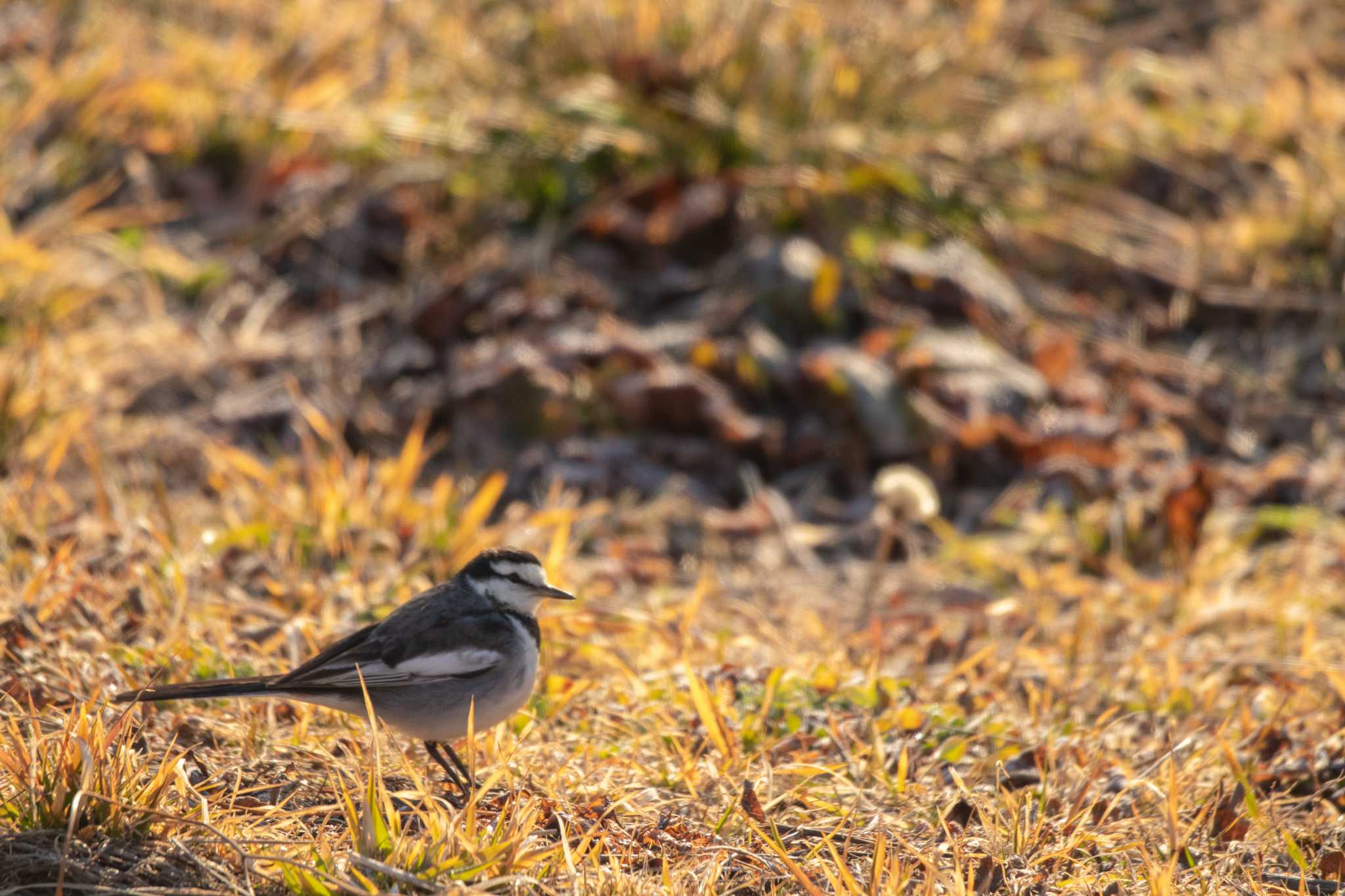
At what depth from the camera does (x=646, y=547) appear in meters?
6.26

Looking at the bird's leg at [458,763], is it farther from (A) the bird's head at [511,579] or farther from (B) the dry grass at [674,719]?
(A) the bird's head at [511,579]

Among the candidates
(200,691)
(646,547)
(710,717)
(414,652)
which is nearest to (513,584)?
(414,652)

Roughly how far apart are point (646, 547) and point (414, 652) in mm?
2353

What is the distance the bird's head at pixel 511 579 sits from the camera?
4281mm

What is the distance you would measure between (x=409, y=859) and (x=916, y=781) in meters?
1.64

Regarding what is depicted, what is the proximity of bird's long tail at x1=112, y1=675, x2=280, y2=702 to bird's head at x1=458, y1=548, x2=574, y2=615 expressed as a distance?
81 centimetres

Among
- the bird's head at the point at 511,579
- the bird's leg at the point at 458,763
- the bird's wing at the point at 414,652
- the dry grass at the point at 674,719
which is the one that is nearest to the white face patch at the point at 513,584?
the bird's head at the point at 511,579

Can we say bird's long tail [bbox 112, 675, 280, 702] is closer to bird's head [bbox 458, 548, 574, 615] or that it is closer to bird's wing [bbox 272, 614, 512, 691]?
bird's wing [bbox 272, 614, 512, 691]

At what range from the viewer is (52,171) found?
26.7ft

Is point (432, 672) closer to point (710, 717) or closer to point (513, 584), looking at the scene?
point (513, 584)

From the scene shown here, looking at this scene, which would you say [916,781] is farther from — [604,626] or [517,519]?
[517,519]

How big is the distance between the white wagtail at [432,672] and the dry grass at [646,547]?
0.14m

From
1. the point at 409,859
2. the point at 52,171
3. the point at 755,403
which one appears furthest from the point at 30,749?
the point at 52,171

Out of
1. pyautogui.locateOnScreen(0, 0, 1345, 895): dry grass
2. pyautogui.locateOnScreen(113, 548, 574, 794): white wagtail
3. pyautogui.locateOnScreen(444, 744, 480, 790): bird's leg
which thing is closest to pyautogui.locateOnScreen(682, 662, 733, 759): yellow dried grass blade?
pyautogui.locateOnScreen(0, 0, 1345, 895): dry grass
